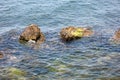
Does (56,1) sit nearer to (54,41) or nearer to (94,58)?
(54,41)

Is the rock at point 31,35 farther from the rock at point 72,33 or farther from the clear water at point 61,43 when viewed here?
the rock at point 72,33

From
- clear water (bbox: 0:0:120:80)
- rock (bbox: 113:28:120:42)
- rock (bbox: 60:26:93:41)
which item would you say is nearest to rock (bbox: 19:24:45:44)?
clear water (bbox: 0:0:120:80)

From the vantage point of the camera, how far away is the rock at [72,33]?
27531 millimetres

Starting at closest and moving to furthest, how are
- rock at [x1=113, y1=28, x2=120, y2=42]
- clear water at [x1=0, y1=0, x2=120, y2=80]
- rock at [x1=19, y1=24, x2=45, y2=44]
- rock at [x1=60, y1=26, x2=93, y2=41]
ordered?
clear water at [x1=0, y1=0, x2=120, y2=80], rock at [x1=113, y1=28, x2=120, y2=42], rock at [x1=19, y1=24, x2=45, y2=44], rock at [x1=60, y1=26, x2=93, y2=41]

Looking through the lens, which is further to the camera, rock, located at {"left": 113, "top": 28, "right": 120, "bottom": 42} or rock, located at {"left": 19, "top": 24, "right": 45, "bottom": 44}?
rock, located at {"left": 19, "top": 24, "right": 45, "bottom": 44}

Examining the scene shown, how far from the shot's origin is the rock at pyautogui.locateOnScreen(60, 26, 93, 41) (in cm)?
2753

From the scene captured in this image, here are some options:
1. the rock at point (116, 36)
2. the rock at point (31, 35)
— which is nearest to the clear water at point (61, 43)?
the rock at point (116, 36)

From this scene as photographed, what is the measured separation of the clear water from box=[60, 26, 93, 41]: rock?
0.70 m

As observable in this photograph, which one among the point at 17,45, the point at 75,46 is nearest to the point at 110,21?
the point at 75,46

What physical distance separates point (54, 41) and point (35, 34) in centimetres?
194

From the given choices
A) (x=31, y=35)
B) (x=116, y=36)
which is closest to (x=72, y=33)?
(x=31, y=35)

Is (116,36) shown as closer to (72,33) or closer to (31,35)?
(72,33)

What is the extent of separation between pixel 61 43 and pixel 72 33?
5.58 ft

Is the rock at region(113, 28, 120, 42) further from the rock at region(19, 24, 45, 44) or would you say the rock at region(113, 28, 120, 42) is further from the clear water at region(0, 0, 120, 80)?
the rock at region(19, 24, 45, 44)
